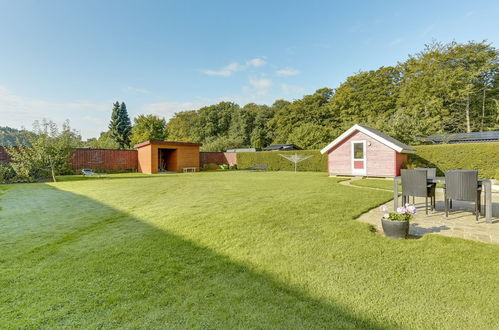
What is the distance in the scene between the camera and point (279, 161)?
22172mm

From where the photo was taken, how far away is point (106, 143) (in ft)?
112

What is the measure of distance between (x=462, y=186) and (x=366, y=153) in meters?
9.43

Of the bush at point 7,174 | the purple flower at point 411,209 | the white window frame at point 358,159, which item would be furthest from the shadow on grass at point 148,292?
the bush at point 7,174

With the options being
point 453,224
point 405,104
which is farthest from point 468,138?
point 453,224

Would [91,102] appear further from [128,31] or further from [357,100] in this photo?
[357,100]

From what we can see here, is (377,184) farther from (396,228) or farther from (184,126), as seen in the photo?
(184,126)

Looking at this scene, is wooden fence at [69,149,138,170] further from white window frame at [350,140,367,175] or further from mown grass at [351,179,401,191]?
mown grass at [351,179,401,191]

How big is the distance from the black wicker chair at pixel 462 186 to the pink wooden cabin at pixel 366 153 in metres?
8.55

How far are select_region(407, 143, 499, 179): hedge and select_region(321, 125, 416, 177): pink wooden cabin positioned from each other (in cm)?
117

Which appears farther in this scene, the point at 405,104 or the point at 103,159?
the point at 405,104

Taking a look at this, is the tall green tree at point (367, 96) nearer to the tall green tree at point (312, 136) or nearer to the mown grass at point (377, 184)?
the tall green tree at point (312, 136)

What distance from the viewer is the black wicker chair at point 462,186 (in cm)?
418

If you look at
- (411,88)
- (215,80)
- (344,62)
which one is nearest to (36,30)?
(215,80)

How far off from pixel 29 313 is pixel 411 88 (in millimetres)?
34279
